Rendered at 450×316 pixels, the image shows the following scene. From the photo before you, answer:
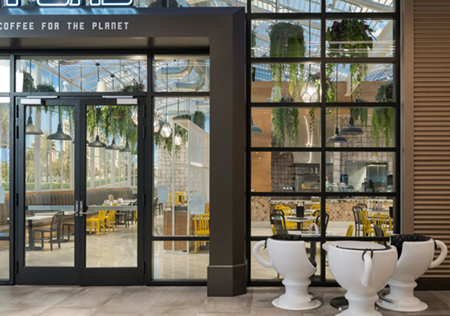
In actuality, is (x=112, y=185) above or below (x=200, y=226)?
above

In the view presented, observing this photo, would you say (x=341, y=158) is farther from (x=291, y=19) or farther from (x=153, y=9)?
(x=153, y=9)

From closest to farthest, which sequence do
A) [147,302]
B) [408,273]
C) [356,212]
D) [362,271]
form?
1. [362,271]
2. [408,273]
3. [147,302]
4. [356,212]

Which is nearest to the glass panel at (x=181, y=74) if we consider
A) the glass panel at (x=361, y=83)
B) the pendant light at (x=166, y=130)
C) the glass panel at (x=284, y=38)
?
the pendant light at (x=166, y=130)

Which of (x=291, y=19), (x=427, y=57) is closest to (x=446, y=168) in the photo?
(x=427, y=57)

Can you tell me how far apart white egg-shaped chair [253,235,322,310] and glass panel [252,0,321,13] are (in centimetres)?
321

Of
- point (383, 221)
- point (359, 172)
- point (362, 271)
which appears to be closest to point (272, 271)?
point (383, 221)

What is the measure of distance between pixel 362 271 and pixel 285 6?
3.81 m

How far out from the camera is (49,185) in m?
6.44

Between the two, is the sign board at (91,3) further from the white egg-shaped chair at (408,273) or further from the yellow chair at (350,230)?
the white egg-shaped chair at (408,273)

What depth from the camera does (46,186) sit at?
254 inches

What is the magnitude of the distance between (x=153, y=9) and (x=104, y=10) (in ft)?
2.12

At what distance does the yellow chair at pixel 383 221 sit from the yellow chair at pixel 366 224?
85 mm

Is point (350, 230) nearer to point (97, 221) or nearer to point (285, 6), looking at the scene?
point (285, 6)

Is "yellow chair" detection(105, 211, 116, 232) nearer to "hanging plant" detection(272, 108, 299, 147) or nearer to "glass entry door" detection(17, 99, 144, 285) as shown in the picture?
"glass entry door" detection(17, 99, 144, 285)
